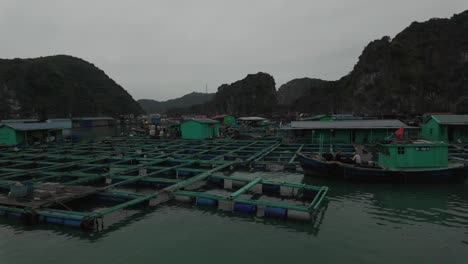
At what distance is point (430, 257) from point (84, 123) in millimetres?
91974

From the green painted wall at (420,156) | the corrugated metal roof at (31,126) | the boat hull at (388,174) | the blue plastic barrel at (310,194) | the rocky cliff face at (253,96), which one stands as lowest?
the blue plastic barrel at (310,194)

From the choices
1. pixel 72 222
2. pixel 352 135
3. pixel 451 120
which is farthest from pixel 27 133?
pixel 451 120

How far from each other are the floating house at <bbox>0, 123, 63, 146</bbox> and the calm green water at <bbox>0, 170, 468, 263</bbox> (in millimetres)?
30342

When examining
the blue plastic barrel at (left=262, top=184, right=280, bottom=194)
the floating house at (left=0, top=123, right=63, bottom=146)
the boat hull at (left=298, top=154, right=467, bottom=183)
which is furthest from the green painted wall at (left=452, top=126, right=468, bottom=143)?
the floating house at (left=0, top=123, right=63, bottom=146)

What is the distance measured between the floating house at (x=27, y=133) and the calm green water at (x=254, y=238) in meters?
30.3

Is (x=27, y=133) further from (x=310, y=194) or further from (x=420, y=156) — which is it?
(x=420, y=156)

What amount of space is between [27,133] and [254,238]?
40.1 metres

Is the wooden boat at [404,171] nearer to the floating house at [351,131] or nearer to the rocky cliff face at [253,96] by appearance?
the floating house at [351,131]

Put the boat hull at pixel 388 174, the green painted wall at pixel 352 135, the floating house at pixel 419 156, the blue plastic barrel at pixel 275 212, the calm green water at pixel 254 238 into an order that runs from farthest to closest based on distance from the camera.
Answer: the green painted wall at pixel 352 135
the floating house at pixel 419 156
the boat hull at pixel 388 174
the blue plastic barrel at pixel 275 212
the calm green water at pixel 254 238

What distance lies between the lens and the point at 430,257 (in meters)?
8.71

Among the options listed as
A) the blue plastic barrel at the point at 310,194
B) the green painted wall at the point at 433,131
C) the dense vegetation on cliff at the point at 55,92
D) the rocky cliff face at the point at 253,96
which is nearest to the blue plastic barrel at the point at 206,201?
the blue plastic barrel at the point at 310,194

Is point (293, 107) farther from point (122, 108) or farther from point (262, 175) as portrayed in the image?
point (262, 175)

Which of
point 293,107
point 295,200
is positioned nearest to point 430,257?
point 295,200

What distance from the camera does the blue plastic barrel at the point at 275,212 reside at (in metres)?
11.8
